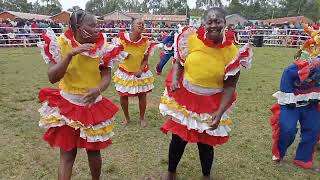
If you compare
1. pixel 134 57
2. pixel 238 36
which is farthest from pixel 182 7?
pixel 134 57

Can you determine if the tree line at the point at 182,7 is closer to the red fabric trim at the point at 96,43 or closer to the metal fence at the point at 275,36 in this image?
the metal fence at the point at 275,36

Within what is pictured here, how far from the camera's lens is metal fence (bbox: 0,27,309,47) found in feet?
69.9

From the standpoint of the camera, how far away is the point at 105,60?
3617 mm

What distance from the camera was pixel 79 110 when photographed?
349 cm

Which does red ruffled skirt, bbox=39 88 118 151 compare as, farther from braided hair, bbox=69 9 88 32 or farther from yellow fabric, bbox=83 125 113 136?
braided hair, bbox=69 9 88 32

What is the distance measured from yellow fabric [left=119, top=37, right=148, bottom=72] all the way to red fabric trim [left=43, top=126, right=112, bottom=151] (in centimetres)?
308

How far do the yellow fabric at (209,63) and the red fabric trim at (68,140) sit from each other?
1.11 metres

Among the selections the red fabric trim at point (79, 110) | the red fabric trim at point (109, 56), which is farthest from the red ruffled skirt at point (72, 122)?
the red fabric trim at point (109, 56)

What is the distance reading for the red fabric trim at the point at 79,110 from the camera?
3.46 m

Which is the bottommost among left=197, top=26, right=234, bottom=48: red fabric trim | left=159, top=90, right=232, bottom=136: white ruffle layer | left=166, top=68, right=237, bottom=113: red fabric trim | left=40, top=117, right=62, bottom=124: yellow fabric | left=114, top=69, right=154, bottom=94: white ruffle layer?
left=114, top=69, right=154, bottom=94: white ruffle layer

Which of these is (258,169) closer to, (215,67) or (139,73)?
(215,67)

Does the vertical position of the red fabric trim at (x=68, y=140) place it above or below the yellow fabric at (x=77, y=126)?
below

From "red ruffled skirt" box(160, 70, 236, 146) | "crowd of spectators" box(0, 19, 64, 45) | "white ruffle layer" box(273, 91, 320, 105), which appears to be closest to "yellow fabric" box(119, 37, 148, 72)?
"white ruffle layer" box(273, 91, 320, 105)

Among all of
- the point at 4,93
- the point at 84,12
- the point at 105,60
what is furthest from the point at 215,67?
the point at 4,93
